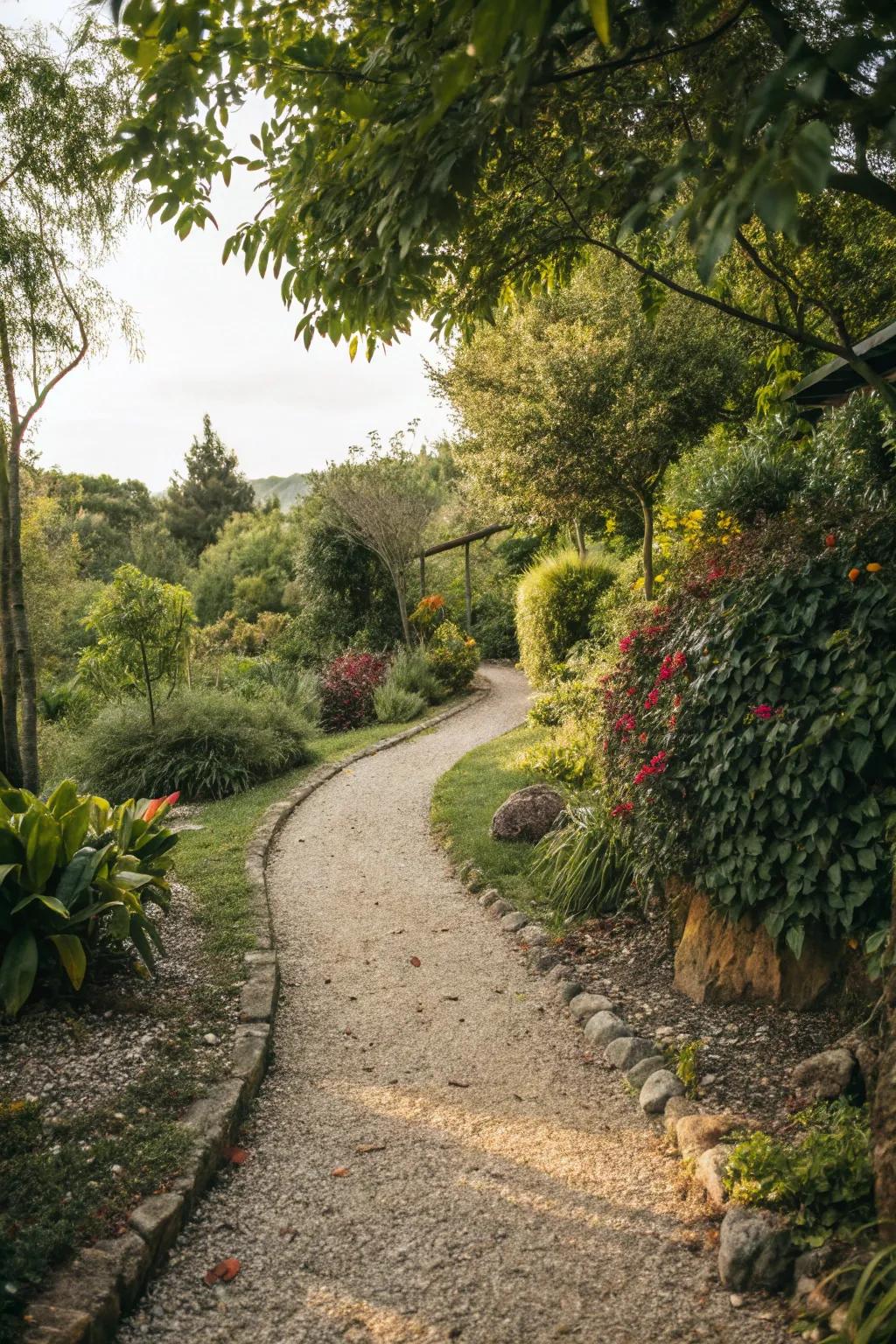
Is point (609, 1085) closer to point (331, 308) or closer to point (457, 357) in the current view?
point (331, 308)

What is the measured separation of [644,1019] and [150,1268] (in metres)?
2.33

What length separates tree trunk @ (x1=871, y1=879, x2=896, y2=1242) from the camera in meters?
2.38

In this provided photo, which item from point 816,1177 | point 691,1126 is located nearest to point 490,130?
point 816,1177

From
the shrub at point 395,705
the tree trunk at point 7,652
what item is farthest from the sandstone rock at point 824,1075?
the shrub at point 395,705

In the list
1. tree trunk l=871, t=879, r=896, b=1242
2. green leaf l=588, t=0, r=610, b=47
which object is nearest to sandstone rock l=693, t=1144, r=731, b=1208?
tree trunk l=871, t=879, r=896, b=1242

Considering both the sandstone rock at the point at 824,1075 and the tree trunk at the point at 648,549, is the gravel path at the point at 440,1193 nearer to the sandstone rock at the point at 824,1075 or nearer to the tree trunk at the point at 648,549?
the sandstone rock at the point at 824,1075

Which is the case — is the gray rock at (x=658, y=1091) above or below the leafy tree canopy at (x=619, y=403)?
below

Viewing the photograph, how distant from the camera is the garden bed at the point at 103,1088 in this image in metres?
2.64

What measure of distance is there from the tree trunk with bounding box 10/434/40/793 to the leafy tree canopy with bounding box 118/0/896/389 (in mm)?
4520

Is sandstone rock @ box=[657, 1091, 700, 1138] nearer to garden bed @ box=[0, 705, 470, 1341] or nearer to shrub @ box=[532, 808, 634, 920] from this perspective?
garden bed @ box=[0, 705, 470, 1341]

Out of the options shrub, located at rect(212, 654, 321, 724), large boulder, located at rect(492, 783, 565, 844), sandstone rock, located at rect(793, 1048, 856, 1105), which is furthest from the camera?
shrub, located at rect(212, 654, 321, 724)

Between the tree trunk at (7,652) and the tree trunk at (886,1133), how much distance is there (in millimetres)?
6536

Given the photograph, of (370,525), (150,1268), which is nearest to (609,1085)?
(150,1268)

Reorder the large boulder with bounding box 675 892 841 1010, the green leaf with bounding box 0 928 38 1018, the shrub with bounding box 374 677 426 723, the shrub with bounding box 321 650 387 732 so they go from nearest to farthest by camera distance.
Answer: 1. the green leaf with bounding box 0 928 38 1018
2. the large boulder with bounding box 675 892 841 1010
3. the shrub with bounding box 374 677 426 723
4. the shrub with bounding box 321 650 387 732
